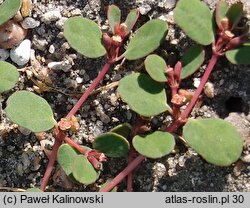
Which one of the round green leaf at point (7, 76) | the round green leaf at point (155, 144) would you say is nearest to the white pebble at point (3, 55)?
the round green leaf at point (7, 76)

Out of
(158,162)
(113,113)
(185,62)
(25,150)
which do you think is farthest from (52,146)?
(185,62)

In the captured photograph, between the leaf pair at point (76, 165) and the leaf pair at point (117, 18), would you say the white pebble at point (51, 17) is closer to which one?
the leaf pair at point (117, 18)

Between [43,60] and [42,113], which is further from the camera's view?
[43,60]

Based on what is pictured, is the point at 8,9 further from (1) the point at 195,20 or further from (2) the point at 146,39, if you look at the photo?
(1) the point at 195,20

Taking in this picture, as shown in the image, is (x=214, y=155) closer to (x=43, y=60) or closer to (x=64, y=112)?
(x=64, y=112)

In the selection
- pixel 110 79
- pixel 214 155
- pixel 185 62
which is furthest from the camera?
pixel 110 79

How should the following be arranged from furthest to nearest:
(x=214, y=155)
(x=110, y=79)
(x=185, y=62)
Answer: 1. (x=110, y=79)
2. (x=185, y=62)
3. (x=214, y=155)

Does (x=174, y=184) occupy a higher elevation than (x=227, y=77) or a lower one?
lower
